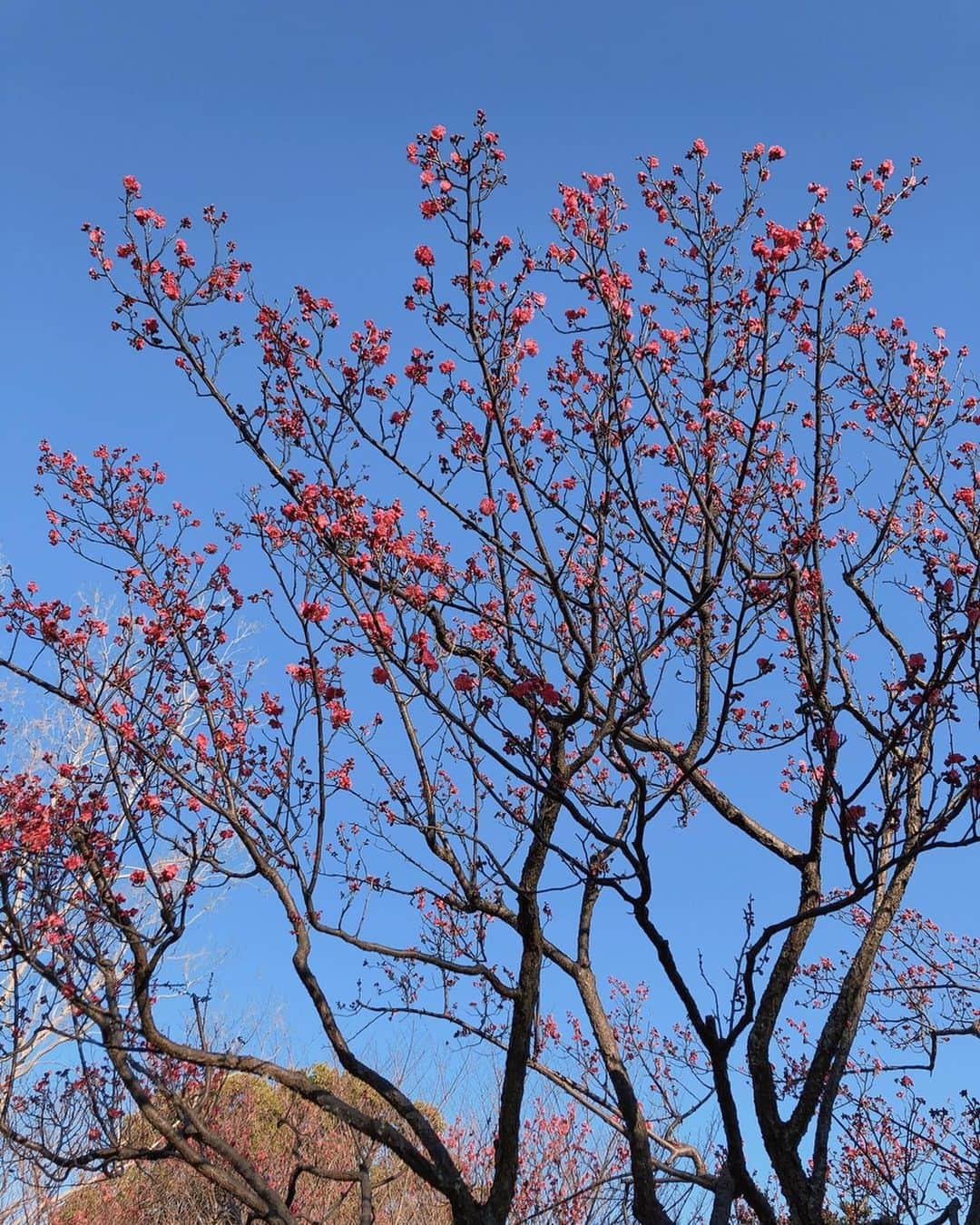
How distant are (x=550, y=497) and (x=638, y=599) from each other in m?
1.07

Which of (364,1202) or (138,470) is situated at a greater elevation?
(138,470)

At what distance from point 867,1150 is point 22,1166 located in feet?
23.0

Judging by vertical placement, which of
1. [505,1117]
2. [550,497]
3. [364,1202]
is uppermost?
[550,497]

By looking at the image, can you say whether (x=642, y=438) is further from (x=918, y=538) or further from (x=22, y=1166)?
(x=22, y=1166)

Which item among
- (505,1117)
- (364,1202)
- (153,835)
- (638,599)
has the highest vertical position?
(638,599)

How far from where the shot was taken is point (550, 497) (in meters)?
6.15

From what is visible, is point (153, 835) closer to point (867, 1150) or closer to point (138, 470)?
point (138, 470)

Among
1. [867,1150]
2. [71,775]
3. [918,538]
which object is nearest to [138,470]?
[71,775]

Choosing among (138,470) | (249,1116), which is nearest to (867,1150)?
(138,470)

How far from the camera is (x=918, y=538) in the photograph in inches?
294

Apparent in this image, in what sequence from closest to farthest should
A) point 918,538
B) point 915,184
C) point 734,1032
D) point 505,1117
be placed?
point 734,1032 → point 505,1117 → point 915,184 → point 918,538

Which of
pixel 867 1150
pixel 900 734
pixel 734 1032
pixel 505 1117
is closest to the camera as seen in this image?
pixel 900 734

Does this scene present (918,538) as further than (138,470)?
Yes

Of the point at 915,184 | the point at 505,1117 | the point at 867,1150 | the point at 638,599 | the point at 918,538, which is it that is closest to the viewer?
the point at 505,1117
